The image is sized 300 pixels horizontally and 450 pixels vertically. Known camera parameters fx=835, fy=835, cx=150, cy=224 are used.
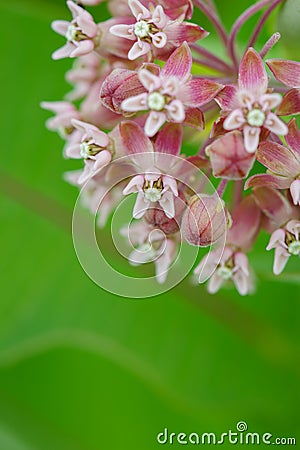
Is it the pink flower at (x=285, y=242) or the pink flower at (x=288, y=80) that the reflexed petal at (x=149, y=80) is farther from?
the pink flower at (x=285, y=242)

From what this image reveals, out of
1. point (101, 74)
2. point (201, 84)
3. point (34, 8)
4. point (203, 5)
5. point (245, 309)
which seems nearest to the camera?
point (201, 84)

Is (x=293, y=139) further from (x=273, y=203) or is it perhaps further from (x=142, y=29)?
(x=142, y=29)

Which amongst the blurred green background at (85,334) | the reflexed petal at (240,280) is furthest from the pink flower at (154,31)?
the blurred green background at (85,334)

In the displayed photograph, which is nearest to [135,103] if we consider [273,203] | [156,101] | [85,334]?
[156,101]

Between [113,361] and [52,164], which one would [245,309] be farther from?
[52,164]

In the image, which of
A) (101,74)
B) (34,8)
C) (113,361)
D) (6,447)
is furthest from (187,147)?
(6,447)

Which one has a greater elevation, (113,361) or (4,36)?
(4,36)

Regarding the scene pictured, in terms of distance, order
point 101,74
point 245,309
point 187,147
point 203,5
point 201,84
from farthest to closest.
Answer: point 245,309, point 187,147, point 101,74, point 203,5, point 201,84

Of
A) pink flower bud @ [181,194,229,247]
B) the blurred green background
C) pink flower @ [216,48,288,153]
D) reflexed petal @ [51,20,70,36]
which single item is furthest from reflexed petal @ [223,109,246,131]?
the blurred green background
